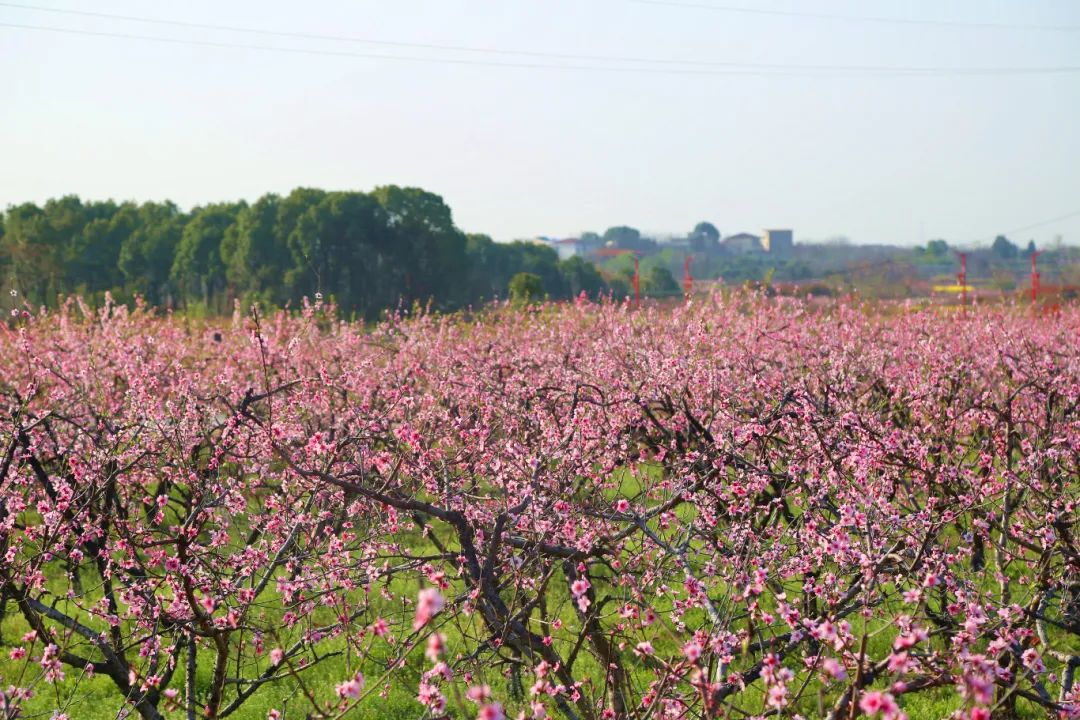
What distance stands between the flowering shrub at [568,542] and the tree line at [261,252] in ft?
89.8

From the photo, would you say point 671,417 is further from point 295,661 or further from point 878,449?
point 295,661

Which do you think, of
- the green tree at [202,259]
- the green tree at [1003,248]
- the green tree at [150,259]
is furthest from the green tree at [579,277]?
the green tree at [1003,248]

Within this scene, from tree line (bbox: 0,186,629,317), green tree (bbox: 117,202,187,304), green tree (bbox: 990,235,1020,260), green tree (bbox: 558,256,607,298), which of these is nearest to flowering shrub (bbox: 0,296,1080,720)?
tree line (bbox: 0,186,629,317)

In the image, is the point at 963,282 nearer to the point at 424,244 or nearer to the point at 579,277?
the point at 424,244

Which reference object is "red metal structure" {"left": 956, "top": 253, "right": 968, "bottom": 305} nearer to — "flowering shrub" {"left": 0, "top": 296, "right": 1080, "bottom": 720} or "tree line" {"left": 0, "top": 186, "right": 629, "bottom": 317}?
"tree line" {"left": 0, "top": 186, "right": 629, "bottom": 317}

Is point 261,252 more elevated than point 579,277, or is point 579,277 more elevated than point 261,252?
point 261,252

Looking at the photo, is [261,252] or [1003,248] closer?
[261,252]

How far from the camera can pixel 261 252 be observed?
1570 inches

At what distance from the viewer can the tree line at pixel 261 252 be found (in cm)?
3934

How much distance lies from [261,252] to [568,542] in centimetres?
3657

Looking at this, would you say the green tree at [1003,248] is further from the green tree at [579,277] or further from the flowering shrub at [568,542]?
the flowering shrub at [568,542]

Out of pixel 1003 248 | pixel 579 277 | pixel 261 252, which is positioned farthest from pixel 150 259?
pixel 1003 248

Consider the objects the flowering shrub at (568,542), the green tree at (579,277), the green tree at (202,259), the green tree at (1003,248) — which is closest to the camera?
the flowering shrub at (568,542)

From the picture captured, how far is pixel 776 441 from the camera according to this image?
7.54 m
